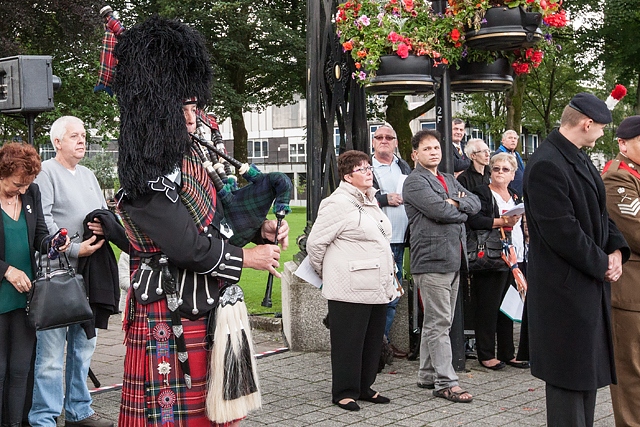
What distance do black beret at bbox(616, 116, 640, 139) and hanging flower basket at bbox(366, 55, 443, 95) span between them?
6.17ft

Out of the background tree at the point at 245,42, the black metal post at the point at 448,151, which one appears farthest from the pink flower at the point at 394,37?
the background tree at the point at 245,42

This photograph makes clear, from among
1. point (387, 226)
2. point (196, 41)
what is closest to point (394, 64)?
point (387, 226)

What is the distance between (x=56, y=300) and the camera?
5102 mm

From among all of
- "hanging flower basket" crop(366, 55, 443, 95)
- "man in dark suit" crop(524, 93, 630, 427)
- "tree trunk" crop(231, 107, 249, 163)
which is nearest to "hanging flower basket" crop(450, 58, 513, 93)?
"hanging flower basket" crop(366, 55, 443, 95)

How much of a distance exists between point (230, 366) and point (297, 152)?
67642mm

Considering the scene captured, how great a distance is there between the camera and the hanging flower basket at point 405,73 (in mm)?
6887

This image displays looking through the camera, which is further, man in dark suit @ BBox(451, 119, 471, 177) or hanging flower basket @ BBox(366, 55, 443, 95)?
man in dark suit @ BBox(451, 119, 471, 177)

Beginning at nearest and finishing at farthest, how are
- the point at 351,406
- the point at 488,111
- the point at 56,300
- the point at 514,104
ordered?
the point at 56,300 < the point at 351,406 < the point at 514,104 < the point at 488,111

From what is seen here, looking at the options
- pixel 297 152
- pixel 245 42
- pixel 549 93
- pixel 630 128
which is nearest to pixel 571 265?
pixel 630 128

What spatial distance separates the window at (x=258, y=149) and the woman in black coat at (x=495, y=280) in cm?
6619

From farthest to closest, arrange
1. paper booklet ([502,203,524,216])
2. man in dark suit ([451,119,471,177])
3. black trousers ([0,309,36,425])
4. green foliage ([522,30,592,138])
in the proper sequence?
1. green foliage ([522,30,592,138])
2. man in dark suit ([451,119,471,177])
3. paper booklet ([502,203,524,216])
4. black trousers ([0,309,36,425])

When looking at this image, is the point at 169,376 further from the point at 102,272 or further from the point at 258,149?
the point at 258,149

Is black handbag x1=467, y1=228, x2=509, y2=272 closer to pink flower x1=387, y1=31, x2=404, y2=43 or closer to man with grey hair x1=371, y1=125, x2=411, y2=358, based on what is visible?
man with grey hair x1=371, y1=125, x2=411, y2=358

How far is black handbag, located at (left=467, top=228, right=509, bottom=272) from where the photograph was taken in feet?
24.5
